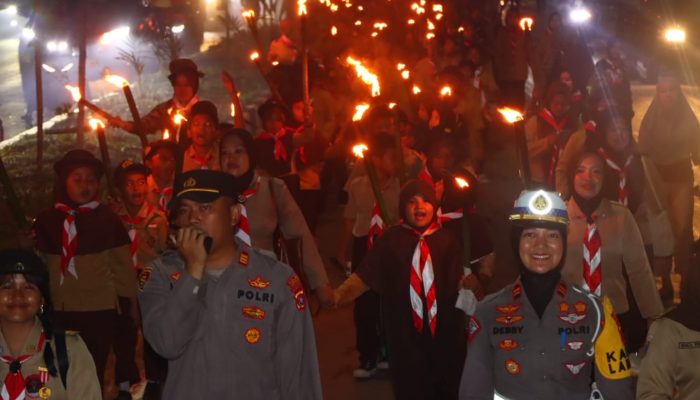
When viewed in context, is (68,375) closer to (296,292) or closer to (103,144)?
(296,292)

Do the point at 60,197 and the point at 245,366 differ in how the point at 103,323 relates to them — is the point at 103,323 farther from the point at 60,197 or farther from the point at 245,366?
the point at 245,366

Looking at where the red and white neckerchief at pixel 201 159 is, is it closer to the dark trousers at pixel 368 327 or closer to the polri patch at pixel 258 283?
the dark trousers at pixel 368 327

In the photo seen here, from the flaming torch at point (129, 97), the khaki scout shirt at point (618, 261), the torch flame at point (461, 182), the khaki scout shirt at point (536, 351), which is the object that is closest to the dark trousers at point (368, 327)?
the torch flame at point (461, 182)

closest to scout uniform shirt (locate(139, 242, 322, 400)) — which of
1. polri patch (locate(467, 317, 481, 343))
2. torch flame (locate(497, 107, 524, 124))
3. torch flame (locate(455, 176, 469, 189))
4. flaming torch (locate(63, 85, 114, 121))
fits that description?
polri patch (locate(467, 317, 481, 343))

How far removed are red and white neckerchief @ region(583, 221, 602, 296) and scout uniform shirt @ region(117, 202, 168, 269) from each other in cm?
319

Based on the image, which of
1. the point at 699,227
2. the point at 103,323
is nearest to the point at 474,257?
the point at 103,323

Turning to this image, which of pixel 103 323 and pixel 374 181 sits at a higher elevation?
pixel 374 181

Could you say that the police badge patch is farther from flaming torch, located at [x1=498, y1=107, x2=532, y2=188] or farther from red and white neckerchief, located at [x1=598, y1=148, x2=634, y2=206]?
red and white neckerchief, located at [x1=598, y1=148, x2=634, y2=206]

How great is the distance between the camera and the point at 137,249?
9.80 meters

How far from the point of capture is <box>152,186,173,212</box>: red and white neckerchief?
395 inches

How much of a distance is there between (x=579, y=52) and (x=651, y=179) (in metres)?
7.22

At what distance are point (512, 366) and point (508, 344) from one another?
9 centimetres

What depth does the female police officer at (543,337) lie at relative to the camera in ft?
17.7

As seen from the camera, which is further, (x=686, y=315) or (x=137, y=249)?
(x=137, y=249)
